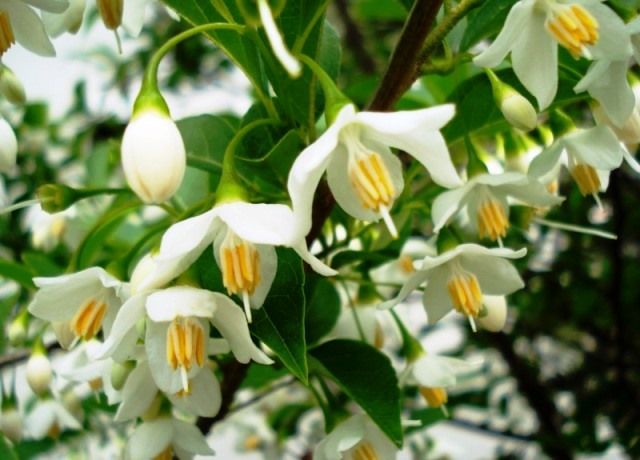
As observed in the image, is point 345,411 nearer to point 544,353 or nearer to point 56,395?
point 56,395

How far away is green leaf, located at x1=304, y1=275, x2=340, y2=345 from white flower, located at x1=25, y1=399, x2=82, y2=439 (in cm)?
50

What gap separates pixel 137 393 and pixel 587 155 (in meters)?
0.53

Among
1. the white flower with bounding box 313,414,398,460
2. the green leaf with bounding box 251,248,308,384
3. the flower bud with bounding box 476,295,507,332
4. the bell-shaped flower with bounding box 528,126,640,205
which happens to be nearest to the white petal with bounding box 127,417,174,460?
the white flower with bounding box 313,414,398,460

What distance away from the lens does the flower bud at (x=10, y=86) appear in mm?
953

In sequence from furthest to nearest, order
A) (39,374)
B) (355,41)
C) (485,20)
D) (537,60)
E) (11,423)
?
(355,41) → (11,423) → (39,374) → (485,20) → (537,60)

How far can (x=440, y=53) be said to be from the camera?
3.57ft

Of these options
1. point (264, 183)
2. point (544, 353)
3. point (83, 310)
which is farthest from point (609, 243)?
point (83, 310)

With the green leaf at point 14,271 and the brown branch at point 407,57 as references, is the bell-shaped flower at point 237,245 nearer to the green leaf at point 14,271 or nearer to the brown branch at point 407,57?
the brown branch at point 407,57

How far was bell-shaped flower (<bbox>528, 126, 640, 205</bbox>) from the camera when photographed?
0.85 metres

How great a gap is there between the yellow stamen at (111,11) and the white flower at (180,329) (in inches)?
10.8

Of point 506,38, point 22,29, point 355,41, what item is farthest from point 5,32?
point 355,41

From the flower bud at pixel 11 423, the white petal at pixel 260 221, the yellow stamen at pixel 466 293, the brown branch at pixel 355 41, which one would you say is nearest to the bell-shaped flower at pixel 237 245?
the white petal at pixel 260 221

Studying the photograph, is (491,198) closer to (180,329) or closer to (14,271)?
(180,329)

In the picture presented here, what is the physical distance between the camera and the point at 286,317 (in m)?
0.73
